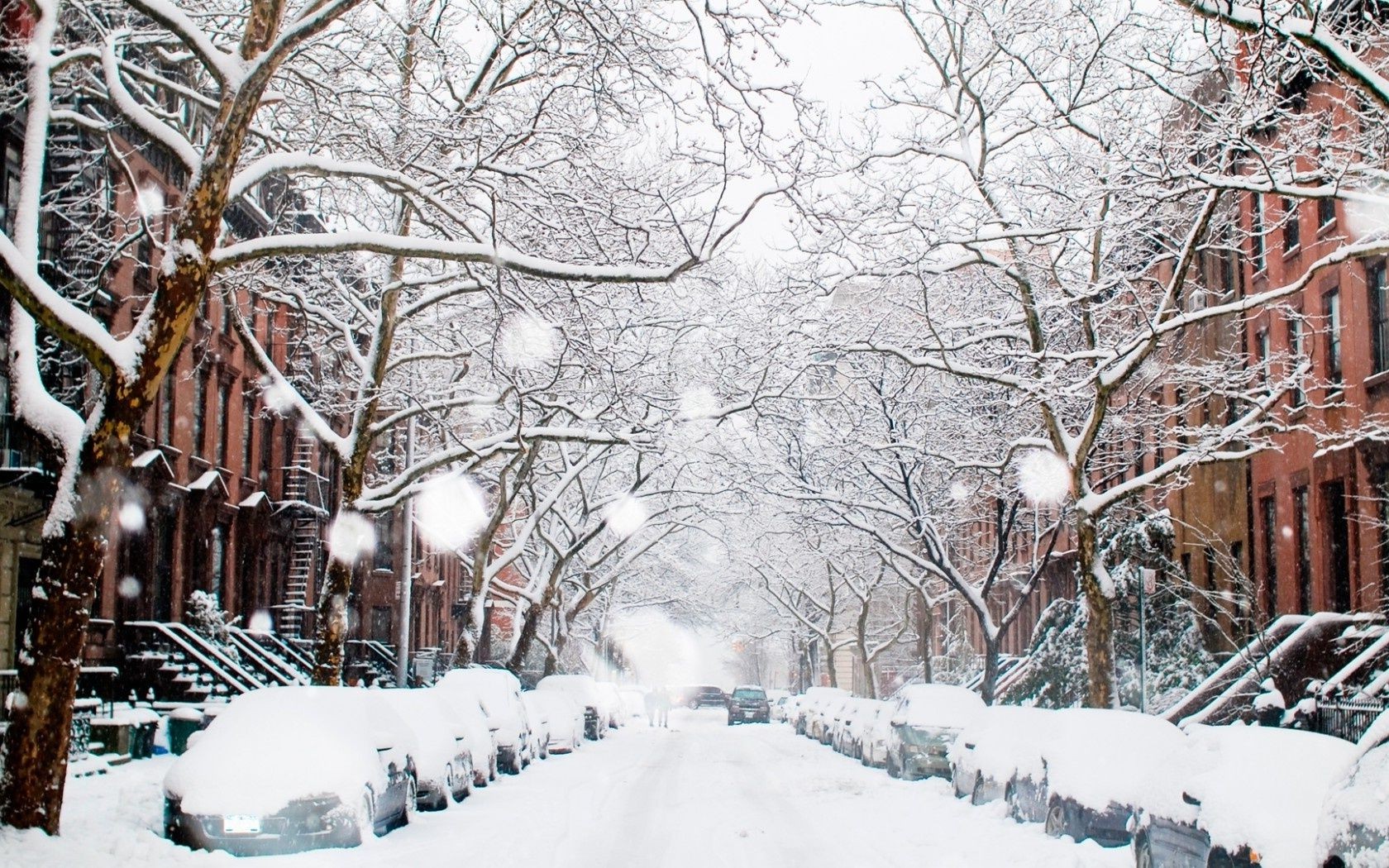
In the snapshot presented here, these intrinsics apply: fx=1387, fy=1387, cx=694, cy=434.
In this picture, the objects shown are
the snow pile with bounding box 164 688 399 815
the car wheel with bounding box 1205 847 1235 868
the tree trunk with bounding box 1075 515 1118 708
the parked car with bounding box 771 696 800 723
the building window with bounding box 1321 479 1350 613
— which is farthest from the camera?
the parked car with bounding box 771 696 800 723

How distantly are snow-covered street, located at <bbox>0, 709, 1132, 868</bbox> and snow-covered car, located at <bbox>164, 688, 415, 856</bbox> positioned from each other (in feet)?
0.75

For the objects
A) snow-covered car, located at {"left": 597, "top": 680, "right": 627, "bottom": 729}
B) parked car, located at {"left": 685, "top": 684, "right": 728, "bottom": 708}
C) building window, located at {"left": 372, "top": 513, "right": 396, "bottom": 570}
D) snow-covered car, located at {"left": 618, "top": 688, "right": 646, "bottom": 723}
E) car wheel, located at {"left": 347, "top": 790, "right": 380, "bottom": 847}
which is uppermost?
building window, located at {"left": 372, "top": 513, "right": 396, "bottom": 570}

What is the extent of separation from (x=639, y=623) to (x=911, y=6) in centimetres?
6146

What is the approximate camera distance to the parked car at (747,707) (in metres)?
52.3

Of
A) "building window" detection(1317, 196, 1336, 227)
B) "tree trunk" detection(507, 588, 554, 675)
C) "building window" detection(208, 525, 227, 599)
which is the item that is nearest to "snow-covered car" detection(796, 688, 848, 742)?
"tree trunk" detection(507, 588, 554, 675)

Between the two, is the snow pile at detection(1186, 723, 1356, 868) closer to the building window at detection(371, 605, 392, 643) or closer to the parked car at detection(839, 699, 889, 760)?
the parked car at detection(839, 699, 889, 760)

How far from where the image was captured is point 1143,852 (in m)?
10.9

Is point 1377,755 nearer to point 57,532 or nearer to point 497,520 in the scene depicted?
point 57,532

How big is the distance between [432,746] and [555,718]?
1340 centimetres

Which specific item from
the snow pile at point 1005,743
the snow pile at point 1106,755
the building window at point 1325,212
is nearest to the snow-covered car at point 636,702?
the building window at point 1325,212

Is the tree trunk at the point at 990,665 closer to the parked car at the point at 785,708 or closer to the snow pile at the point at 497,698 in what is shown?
the snow pile at the point at 497,698

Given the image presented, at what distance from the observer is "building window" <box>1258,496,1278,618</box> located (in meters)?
28.6

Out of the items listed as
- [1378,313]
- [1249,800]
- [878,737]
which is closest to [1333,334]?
[1378,313]

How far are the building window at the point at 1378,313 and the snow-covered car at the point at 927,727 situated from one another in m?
8.99
